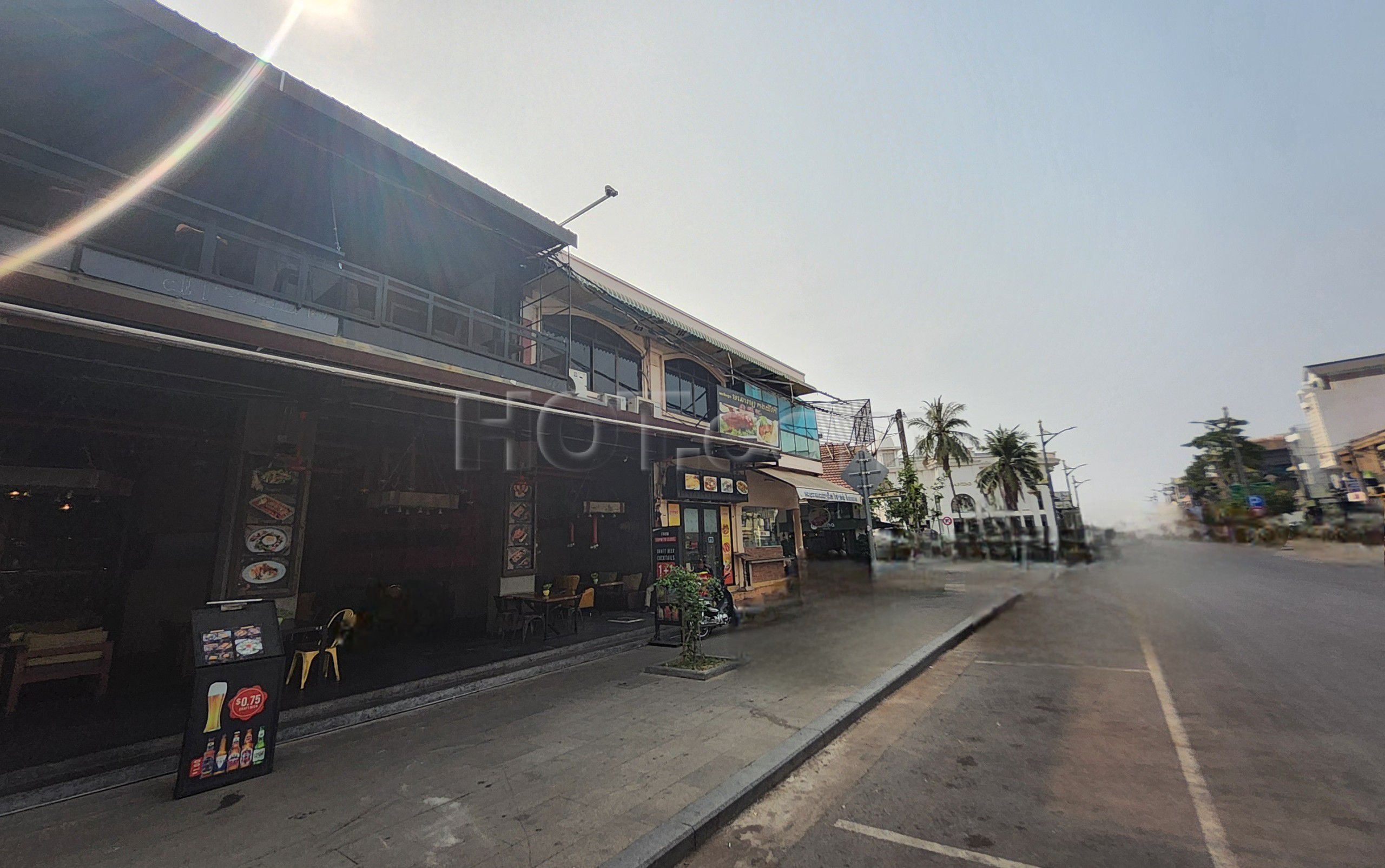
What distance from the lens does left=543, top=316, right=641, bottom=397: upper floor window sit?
13211 mm

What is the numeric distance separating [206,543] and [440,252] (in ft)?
20.5

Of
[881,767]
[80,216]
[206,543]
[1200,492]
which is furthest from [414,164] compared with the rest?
[1200,492]

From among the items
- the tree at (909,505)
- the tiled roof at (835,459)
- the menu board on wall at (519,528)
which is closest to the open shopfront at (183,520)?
the menu board on wall at (519,528)

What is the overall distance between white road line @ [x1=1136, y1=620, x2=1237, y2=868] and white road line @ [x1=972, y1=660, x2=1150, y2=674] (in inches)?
20.4

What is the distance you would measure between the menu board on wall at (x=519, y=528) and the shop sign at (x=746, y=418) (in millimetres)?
7671

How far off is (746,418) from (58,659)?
15.9 meters

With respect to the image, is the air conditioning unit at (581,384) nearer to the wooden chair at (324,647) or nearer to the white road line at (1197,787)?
the wooden chair at (324,647)

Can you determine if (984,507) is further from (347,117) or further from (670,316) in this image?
(347,117)

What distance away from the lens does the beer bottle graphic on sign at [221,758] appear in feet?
14.2

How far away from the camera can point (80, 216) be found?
6.47 meters

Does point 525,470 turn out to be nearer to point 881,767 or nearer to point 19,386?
point 19,386

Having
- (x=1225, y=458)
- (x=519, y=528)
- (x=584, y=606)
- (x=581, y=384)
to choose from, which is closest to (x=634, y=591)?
(x=584, y=606)

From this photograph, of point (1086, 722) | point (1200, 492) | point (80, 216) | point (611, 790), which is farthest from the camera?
point (1200, 492)

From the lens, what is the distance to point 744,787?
3.97 metres
